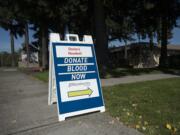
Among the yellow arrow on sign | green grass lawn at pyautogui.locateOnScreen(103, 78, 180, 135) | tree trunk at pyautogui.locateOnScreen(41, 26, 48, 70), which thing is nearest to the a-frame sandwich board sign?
the yellow arrow on sign

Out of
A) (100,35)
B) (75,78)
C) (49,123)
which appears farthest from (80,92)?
(100,35)

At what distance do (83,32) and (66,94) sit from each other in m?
23.5

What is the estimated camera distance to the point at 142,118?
5359 mm

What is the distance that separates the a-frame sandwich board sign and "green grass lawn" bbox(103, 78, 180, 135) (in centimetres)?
66

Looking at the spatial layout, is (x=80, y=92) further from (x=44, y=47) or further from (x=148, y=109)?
(x=44, y=47)

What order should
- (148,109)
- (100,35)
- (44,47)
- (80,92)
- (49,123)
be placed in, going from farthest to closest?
(44,47)
(100,35)
(148,109)
(80,92)
(49,123)

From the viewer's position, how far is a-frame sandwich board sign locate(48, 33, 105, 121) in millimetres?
5523

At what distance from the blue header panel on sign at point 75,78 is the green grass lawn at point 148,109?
69 centimetres

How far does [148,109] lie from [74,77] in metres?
1.97

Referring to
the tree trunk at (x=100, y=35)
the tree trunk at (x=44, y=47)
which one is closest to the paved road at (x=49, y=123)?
the tree trunk at (x=100, y=35)

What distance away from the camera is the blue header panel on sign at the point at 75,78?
219 inches

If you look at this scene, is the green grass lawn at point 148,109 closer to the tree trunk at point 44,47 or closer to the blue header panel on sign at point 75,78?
the blue header panel on sign at point 75,78

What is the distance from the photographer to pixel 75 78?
5.82 meters

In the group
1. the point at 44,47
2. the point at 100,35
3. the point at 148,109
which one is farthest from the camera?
the point at 44,47
